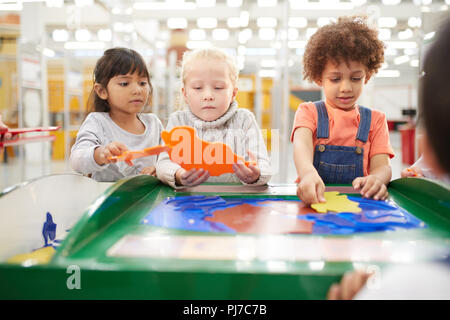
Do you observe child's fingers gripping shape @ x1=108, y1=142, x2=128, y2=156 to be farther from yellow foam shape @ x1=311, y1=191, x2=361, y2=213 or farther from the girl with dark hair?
yellow foam shape @ x1=311, y1=191, x2=361, y2=213

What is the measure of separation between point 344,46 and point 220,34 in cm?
941

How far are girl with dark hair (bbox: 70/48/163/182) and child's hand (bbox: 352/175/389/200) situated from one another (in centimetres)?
53

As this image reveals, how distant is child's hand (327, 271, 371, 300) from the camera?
37cm

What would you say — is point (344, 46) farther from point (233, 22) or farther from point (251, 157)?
point (233, 22)

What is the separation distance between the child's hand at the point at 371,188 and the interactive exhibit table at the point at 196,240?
0.02m

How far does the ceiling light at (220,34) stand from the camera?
9634 mm

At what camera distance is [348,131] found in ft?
3.34

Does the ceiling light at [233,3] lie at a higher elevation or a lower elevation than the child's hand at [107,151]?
higher

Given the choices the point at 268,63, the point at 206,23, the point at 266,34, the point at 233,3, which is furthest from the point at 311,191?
the point at 268,63

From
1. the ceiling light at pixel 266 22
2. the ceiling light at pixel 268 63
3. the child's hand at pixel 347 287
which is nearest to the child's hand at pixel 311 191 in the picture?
the child's hand at pixel 347 287

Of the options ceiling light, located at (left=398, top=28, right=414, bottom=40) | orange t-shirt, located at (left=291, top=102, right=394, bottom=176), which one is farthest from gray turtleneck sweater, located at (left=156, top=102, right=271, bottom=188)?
ceiling light, located at (left=398, top=28, right=414, bottom=40)

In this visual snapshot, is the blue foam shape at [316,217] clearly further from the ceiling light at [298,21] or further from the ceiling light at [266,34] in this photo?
the ceiling light at [266,34]
